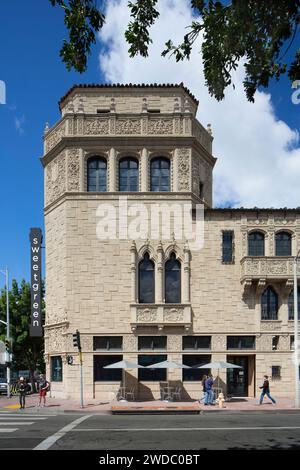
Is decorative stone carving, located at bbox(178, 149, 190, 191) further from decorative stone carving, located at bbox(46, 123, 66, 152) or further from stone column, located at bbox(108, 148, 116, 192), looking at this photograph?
decorative stone carving, located at bbox(46, 123, 66, 152)

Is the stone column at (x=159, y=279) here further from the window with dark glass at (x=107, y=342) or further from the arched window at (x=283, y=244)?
the arched window at (x=283, y=244)

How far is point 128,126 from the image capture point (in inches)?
1298

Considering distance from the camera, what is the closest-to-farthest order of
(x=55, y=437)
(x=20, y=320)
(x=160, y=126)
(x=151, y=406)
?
(x=55, y=437)
(x=151, y=406)
(x=160, y=126)
(x=20, y=320)

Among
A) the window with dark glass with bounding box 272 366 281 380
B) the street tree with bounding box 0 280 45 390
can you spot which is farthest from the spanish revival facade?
the street tree with bounding box 0 280 45 390

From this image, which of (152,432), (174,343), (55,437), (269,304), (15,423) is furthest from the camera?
(269,304)

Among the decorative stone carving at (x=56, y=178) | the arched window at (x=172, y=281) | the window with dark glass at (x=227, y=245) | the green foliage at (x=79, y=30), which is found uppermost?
the decorative stone carving at (x=56, y=178)

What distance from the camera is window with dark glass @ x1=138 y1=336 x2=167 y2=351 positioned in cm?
3166

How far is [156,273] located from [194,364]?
5.57 metres

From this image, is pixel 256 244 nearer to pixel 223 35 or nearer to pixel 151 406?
pixel 151 406

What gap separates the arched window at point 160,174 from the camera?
108 ft

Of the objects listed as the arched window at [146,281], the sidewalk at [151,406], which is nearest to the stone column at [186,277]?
the arched window at [146,281]

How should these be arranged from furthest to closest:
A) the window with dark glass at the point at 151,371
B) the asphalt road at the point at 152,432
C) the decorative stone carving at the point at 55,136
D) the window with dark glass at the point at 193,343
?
the decorative stone carving at the point at 55,136 → the window with dark glass at the point at 193,343 → the window with dark glass at the point at 151,371 → the asphalt road at the point at 152,432

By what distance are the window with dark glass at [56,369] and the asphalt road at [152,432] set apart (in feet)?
30.7

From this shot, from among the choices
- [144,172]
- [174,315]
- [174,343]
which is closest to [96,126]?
[144,172]
